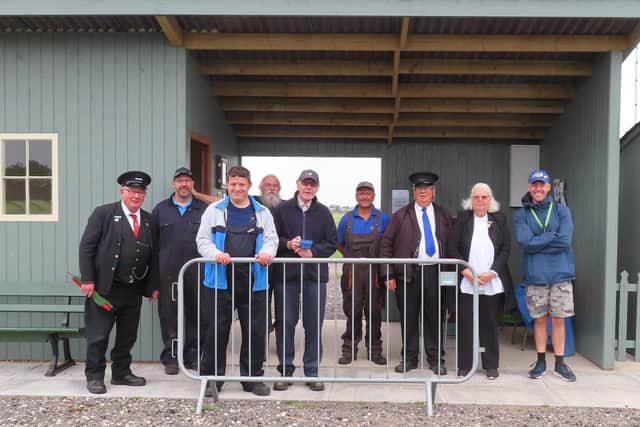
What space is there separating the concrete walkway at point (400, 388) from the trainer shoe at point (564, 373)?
0.05 meters

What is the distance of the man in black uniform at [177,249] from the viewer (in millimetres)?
4629

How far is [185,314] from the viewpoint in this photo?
185 inches

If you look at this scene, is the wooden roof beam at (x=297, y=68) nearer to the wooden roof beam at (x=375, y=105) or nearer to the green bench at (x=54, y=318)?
the wooden roof beam at (x=375, y=105)

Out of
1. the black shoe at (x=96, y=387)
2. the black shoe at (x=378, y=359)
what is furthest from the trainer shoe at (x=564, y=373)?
the black shoe at (x=96, y=387)

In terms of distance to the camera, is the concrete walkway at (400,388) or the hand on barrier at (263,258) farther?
the concrete walkway at (400,388)

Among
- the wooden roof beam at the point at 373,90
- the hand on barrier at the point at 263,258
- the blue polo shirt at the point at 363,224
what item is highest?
the wooden roof beam at the point at 373,90

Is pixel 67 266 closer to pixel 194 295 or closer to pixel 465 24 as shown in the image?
pixel 194 295

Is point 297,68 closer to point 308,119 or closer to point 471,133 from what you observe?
point 308,119

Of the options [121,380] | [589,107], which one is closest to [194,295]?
[121,380]

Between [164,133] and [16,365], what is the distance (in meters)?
2.60

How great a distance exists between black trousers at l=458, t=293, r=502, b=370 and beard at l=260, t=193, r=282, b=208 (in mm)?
1952

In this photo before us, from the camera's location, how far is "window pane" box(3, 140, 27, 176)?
5129 mm

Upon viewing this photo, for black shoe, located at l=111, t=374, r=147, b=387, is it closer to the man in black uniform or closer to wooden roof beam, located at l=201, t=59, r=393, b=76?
the man in black uniform

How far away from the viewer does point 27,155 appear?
514 centimetres
